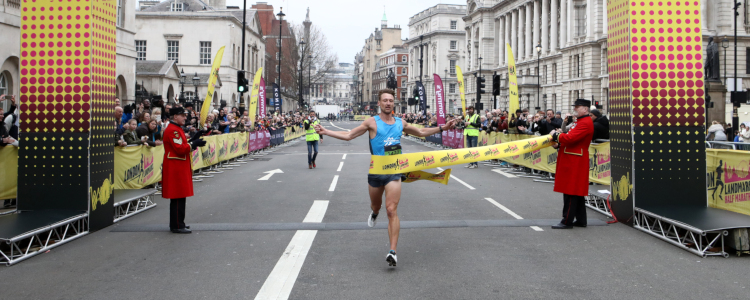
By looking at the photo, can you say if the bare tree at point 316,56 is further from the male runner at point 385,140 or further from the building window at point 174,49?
the male runner at point 385,140

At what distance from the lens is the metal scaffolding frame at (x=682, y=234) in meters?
6.75

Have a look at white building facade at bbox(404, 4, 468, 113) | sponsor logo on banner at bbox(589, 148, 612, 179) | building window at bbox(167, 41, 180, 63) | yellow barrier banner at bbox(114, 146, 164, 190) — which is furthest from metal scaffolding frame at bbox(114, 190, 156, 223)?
white building facade at bbox(404, 4, 468, 113)

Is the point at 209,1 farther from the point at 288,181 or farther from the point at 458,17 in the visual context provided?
the point at 458,17

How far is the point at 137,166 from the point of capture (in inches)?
482

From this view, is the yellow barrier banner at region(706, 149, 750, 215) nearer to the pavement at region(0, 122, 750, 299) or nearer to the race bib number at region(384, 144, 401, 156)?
the pavement at region(0, 122, 750, 299)

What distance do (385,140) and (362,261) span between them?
137 centimetres

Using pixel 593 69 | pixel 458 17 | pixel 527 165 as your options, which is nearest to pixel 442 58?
pixel 458 17

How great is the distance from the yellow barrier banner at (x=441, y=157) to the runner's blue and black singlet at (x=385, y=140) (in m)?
0.10

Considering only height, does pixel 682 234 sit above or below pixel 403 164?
below

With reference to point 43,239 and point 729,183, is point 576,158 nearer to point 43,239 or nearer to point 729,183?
point 729,183

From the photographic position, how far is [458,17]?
129 meters

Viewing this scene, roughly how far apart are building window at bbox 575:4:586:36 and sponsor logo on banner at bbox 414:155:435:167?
7102cm

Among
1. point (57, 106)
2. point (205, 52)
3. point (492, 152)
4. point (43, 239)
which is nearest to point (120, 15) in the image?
point (57, 106)

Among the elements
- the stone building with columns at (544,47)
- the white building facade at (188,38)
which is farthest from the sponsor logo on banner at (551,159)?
the white building facade at (188,38)
